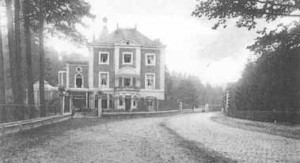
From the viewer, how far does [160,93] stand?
4609 cm

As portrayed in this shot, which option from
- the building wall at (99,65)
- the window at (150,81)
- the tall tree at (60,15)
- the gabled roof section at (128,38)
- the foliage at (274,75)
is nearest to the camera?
the foliage at (274,75)

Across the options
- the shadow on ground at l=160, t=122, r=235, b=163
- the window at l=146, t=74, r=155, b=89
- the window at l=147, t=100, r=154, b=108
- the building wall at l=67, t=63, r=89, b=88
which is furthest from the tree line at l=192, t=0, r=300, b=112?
the building wall at l=67, t=63, r=89, b=88

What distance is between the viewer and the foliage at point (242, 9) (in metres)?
12.3

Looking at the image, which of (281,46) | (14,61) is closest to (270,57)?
(281,46)

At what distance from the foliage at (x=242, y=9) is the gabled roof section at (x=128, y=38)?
32796mm

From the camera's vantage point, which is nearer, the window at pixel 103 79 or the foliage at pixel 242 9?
the foliage at pixel 242 9

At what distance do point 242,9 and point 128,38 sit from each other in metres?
33.6

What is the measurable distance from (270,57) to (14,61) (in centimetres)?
1223

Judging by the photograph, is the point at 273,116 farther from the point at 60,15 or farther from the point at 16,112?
the point at 16,112

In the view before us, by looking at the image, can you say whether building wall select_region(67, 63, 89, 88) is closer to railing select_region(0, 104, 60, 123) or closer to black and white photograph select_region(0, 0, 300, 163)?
black and white photograph select_region(0, 0, 300, 163)

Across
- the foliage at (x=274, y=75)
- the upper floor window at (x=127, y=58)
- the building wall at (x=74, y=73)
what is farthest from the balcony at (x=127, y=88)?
the foliage at (x=274, y=75)

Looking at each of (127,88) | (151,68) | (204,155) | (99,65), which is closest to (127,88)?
(127,88)

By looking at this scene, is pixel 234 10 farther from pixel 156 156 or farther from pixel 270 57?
pixel 156 156

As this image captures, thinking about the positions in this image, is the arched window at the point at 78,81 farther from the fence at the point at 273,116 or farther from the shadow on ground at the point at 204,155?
the shadow on ground at the point at 204,155
